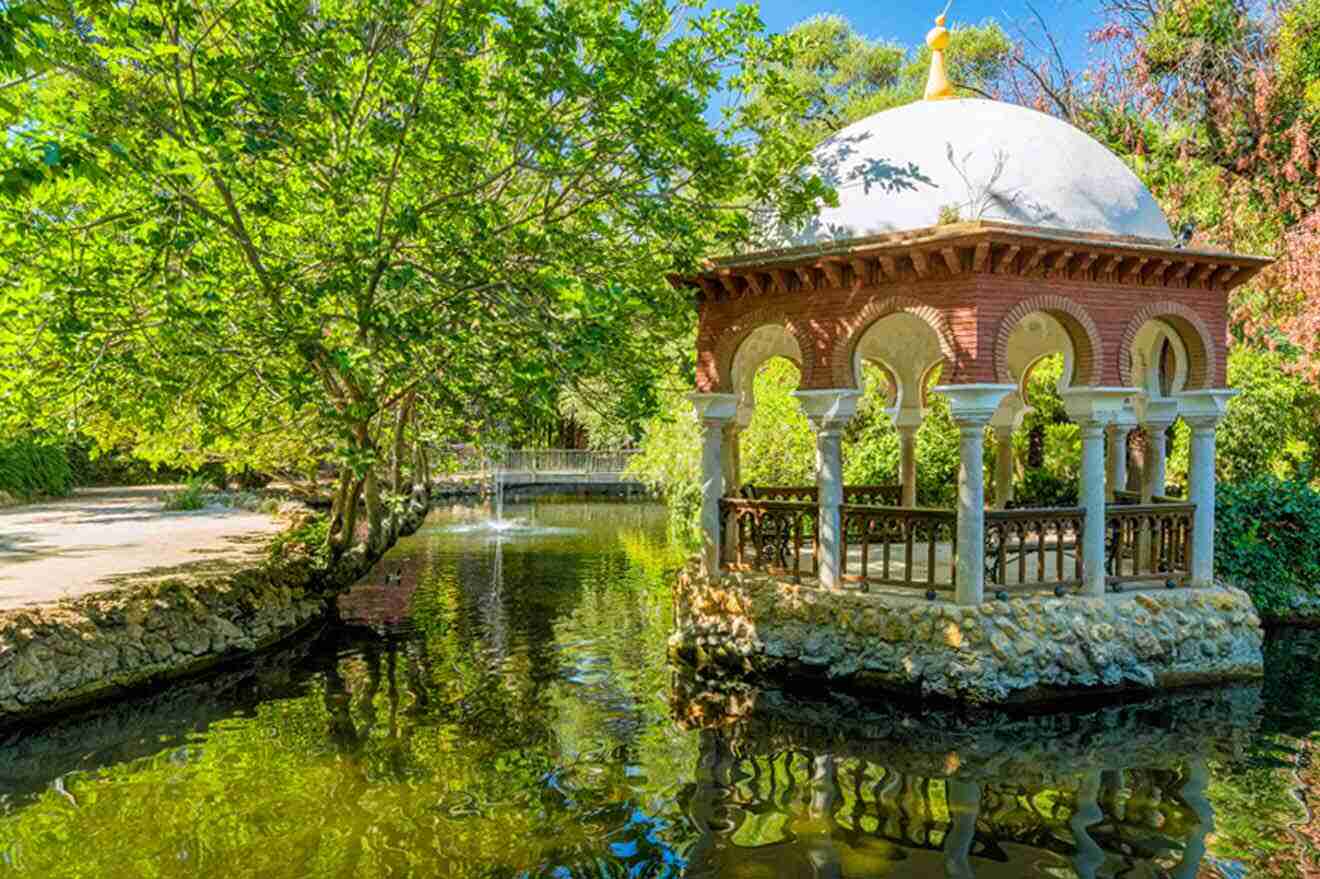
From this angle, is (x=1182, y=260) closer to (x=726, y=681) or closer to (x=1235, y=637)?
(x=1235, y=637)

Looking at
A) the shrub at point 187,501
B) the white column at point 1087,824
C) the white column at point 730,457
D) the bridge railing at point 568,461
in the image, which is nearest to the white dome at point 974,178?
the white column at point 730,457

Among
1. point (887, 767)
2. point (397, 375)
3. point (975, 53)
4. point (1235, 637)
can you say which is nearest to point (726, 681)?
point (887, 767)

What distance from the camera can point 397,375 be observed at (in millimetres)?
9625

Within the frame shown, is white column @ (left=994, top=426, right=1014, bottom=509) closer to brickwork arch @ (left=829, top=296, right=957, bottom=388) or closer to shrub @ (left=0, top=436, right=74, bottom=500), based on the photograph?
brickwork arch @ (left=829, top=296, right=957, bottom=388)

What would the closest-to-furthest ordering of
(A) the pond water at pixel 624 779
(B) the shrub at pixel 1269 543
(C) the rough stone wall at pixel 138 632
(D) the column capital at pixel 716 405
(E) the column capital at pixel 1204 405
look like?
1. (A) the pond water at pixel 624 779
2. (C) the rough stone wall at pixel 138 632
3. (E) the column capital at pixel 1204 405
4. (D) the column capital at pixel 716 405
5. (B) the shrub at pixel 1269 543

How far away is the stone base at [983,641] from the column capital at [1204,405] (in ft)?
6.68

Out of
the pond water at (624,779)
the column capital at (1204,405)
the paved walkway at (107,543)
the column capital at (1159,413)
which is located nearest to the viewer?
the pond water at (624,779)

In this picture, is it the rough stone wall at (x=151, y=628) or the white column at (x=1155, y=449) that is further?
the white column at (x=1155, y=449)

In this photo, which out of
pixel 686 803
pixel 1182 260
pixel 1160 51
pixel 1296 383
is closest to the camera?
pixel 686 803

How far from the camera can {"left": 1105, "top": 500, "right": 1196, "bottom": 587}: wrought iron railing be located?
34.7ft

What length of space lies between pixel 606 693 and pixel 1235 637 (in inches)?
285

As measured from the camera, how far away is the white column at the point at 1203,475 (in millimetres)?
10953

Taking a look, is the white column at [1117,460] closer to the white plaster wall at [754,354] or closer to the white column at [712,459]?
the white plaster wall at [754,354]

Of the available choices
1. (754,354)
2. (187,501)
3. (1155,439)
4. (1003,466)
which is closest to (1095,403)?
(1155,439)
